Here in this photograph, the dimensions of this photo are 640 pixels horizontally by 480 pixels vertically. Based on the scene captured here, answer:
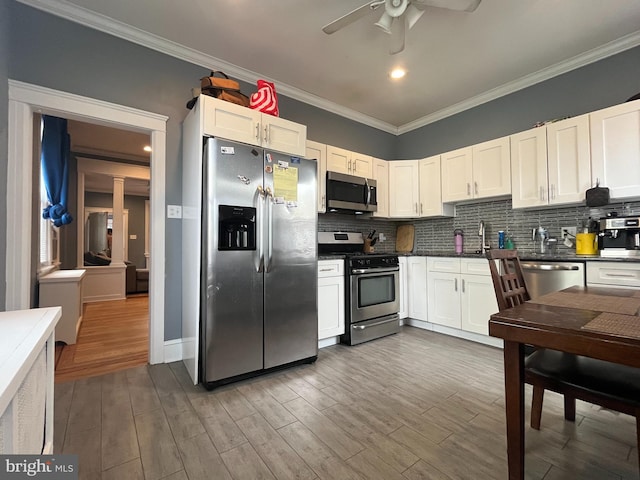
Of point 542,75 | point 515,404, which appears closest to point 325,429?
point 515,404

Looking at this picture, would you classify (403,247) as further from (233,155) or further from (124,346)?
(124,346)

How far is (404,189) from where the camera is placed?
3832mm

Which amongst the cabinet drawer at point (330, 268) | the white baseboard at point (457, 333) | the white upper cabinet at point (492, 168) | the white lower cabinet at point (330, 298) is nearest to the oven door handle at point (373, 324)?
the white lower cabinet at point (330, 298)

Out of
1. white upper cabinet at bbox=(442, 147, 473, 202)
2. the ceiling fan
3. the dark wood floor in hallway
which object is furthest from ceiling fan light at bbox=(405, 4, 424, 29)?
the dark wood floor in hallway

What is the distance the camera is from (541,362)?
4.34 feet

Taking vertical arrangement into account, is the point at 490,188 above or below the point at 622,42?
below

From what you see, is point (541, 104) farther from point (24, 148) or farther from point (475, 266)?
point (24, 148)

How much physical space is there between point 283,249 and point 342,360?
1.15 m

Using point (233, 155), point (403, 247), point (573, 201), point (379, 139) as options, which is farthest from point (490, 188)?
point (233, 155)

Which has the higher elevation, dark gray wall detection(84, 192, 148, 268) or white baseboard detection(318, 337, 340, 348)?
dark gray wall detection(84, 192, 148, 268)

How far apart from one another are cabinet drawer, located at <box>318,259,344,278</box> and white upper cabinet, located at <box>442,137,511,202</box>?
1.62 m

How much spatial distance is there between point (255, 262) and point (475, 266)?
2.23 m

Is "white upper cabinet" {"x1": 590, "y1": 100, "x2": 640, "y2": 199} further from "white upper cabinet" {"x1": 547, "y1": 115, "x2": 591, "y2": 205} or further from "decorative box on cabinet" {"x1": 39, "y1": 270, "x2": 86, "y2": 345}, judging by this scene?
"decorative box on cabinet" {"x1": 39, "y1": 270, "x2": 86, "y2": 345}

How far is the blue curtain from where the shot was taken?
3.52 m
